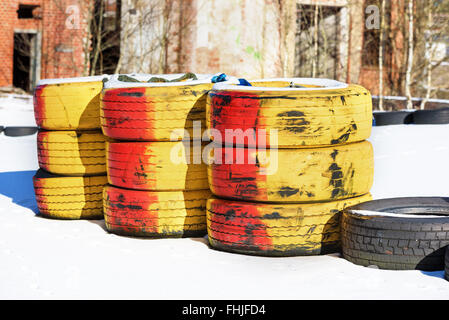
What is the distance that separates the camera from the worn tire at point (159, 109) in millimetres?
4785

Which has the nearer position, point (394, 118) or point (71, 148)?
point (71, 148)

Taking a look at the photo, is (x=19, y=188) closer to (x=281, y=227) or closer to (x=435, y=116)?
(x=281, y=227)

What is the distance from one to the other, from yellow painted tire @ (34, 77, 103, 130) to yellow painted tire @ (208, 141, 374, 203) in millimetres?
1594

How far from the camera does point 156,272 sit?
3992mm

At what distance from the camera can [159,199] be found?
15.9ft

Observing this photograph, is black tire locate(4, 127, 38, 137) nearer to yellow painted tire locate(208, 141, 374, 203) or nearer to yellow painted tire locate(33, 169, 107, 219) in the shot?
yellow painted tire locate(33, 169, 107, 219)

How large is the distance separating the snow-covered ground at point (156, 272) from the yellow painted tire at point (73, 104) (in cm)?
82

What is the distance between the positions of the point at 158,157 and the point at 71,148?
3.69 ft

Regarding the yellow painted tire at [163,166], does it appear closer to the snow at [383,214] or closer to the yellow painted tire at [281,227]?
the yellow painted tire at [281,227]

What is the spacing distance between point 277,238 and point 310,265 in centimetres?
30

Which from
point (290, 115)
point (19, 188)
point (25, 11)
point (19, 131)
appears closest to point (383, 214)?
point (290, 115)

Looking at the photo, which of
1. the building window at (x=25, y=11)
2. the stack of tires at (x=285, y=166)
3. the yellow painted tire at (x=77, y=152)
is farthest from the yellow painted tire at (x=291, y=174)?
the building window at (x=25, y=11)
